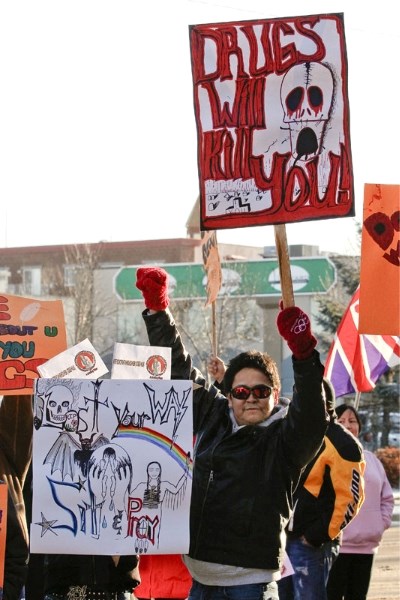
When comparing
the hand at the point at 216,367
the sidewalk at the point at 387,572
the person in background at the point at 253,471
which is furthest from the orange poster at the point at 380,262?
the sidewalk at the point at 387,572

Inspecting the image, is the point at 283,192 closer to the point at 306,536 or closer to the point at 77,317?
the point at 306,536

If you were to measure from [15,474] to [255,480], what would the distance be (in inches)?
41.0

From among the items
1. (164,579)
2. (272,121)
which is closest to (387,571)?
(164,579)

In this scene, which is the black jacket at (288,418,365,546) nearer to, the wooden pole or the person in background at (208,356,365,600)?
the person in background at (208,356,365,600)

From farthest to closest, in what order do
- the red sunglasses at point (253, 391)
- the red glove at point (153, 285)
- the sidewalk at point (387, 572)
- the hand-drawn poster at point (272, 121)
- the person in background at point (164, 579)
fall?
the sidewalk at point (387, 572) → the person in background at point (164, 579) → the hand-drawn poster at point (272, 121) → the red glove at point (153, 285) → the red sunglasses at point (253, 391)

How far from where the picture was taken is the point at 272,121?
5.79 metres

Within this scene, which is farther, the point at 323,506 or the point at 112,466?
the point at 323,506

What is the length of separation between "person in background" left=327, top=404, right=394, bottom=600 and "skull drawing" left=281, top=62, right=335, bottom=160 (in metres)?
3.07

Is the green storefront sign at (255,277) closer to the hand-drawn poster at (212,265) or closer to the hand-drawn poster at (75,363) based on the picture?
the hand-drawn poster at (212,265)

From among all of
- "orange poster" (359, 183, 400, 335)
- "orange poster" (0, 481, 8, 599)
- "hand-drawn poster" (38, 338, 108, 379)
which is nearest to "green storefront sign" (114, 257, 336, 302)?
"orange poster" (359, 183, 400, 335)

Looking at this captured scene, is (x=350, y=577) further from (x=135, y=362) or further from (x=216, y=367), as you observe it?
(x=135, y=362)

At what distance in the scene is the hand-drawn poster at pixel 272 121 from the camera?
18.7 ft

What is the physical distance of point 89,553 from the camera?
15.8ft

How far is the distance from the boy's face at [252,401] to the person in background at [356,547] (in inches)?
137
